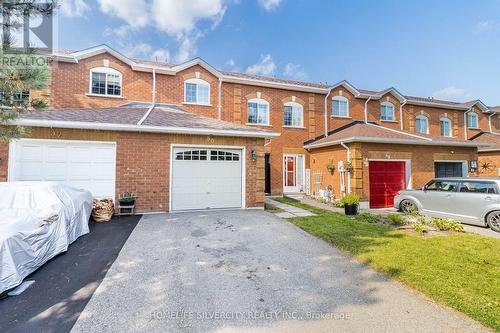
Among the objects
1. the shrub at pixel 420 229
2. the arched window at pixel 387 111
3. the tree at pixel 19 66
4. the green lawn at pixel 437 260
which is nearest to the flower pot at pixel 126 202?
the tree at pixel 19 66

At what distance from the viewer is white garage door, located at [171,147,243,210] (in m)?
8.42

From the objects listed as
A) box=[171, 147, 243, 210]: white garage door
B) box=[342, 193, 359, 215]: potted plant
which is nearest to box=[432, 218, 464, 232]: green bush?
box=[342, 193, 359, 215]: potted plant

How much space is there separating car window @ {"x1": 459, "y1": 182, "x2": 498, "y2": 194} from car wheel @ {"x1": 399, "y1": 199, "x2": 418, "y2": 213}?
1736 mm

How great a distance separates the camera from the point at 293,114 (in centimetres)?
1466

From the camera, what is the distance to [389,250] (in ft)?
15.9

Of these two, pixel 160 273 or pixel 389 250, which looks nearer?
pixel 160 273

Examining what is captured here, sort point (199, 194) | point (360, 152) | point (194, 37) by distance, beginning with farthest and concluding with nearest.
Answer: point (194, 37), point (360, 152), point (199, 194)

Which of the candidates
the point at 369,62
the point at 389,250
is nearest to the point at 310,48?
the point at 369,62

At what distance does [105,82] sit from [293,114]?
1123 cm

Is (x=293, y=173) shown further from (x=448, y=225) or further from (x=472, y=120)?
(x=472, y=120)

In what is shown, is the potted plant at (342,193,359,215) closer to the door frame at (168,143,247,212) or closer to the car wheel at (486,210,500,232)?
the car wheel at (486,210,500,232)

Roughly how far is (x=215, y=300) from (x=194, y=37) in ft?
46.5

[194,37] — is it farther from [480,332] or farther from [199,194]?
[480,332]

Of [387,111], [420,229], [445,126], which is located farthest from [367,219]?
[445,126]
